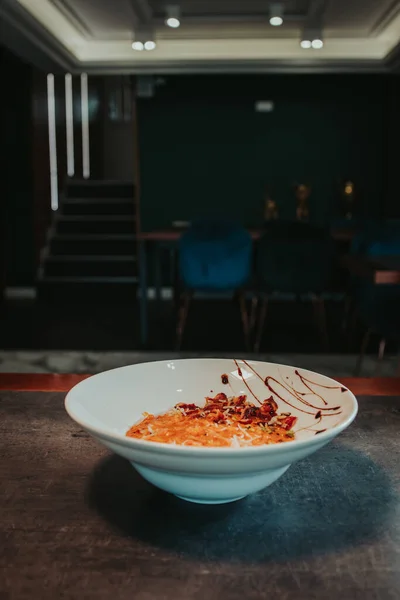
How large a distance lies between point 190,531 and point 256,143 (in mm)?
6325

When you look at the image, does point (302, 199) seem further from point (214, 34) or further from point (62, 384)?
point (62, 384)

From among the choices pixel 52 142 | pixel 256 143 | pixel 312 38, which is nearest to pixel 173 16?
pixel 312 38

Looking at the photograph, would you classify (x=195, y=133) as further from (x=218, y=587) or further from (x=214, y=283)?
(x=218, y=587)

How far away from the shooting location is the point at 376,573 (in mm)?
460

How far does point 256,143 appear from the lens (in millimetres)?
6551

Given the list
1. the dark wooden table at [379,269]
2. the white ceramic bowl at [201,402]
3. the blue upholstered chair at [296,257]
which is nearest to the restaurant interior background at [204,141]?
the blue upholstered chair at [296,257]

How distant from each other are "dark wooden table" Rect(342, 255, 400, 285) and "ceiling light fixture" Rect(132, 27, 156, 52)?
3.81 meters

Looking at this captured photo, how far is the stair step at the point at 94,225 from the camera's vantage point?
7263mm

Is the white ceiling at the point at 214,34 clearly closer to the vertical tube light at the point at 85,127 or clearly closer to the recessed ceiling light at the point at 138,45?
the recessed ceiling light at the point at 138,45

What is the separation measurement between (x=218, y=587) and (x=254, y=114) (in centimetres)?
645

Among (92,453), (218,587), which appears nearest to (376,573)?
(218,587)

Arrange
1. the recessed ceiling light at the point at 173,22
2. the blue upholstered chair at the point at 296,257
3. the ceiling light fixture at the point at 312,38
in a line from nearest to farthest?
the blue upholstered chair at the point at 296,257 < the recessed ceiling light at the point at 173,22 < the ceiling light fixture at the point at 312,38

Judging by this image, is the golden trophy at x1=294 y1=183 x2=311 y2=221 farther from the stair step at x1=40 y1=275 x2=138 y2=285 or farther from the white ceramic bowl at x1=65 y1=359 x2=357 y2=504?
the white ceramic bowl at x1=65 y1=359 x2=357 y2=504

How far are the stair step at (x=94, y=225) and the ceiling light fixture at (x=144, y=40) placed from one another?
6.65 ft
